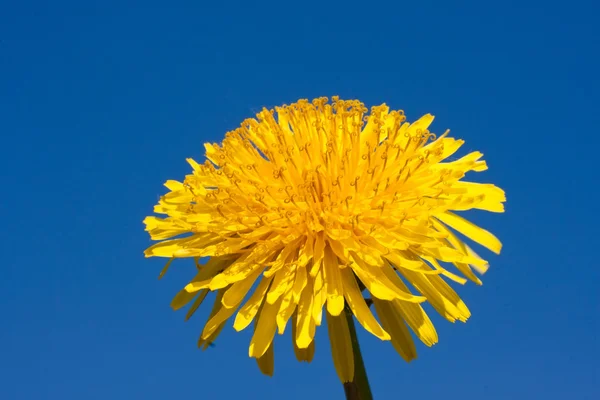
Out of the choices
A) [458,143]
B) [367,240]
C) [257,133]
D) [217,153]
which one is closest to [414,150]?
[458,143]

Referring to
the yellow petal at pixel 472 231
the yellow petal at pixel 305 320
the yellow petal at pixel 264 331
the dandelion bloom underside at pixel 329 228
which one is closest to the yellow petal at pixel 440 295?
the dandelion bloom underside at pixel 329 228

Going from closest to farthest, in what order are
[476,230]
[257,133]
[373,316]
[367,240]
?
[373,316], [367,240], [476,230], [257,133]

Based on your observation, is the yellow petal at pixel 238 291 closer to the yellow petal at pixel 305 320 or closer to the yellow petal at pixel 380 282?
the yellow petal at pixel 305 320

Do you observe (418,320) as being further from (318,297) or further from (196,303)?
(196,303)

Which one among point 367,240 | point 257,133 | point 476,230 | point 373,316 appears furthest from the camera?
point 257,133

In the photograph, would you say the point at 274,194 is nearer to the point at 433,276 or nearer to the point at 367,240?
the point at 367,240

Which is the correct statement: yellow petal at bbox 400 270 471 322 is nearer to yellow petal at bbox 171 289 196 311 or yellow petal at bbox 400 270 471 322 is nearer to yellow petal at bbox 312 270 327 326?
yellow petal at bbox 312 270 327 326

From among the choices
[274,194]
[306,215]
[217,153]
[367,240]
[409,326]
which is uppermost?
[217,153]
